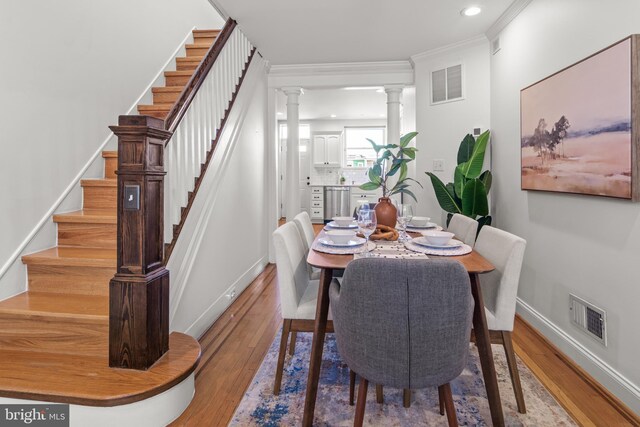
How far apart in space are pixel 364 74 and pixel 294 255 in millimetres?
3261

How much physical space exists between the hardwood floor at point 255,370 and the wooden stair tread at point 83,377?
0.80ft

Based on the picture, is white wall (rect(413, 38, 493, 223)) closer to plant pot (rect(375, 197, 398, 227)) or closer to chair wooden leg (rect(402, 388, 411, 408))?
plant pot (rect(375, 197, 398, 227))

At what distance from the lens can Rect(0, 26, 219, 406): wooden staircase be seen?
4.86 feet

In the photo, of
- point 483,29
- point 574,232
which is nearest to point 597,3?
point 574,232

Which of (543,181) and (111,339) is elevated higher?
(543,181)

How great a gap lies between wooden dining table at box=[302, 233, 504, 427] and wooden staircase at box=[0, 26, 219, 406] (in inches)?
24.3

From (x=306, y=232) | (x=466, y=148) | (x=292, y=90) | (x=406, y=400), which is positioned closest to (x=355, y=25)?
(x=292, y=90)

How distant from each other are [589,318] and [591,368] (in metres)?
0.28

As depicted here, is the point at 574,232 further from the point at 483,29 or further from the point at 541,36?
the point at 483,29

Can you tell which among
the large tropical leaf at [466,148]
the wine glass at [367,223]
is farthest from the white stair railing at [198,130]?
the large tropical leaf at [466,148]

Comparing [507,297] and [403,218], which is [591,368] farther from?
[403,218]

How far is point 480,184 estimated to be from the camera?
3078mm

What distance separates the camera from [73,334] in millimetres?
1740

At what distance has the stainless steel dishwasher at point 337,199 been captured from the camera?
8578 mm
